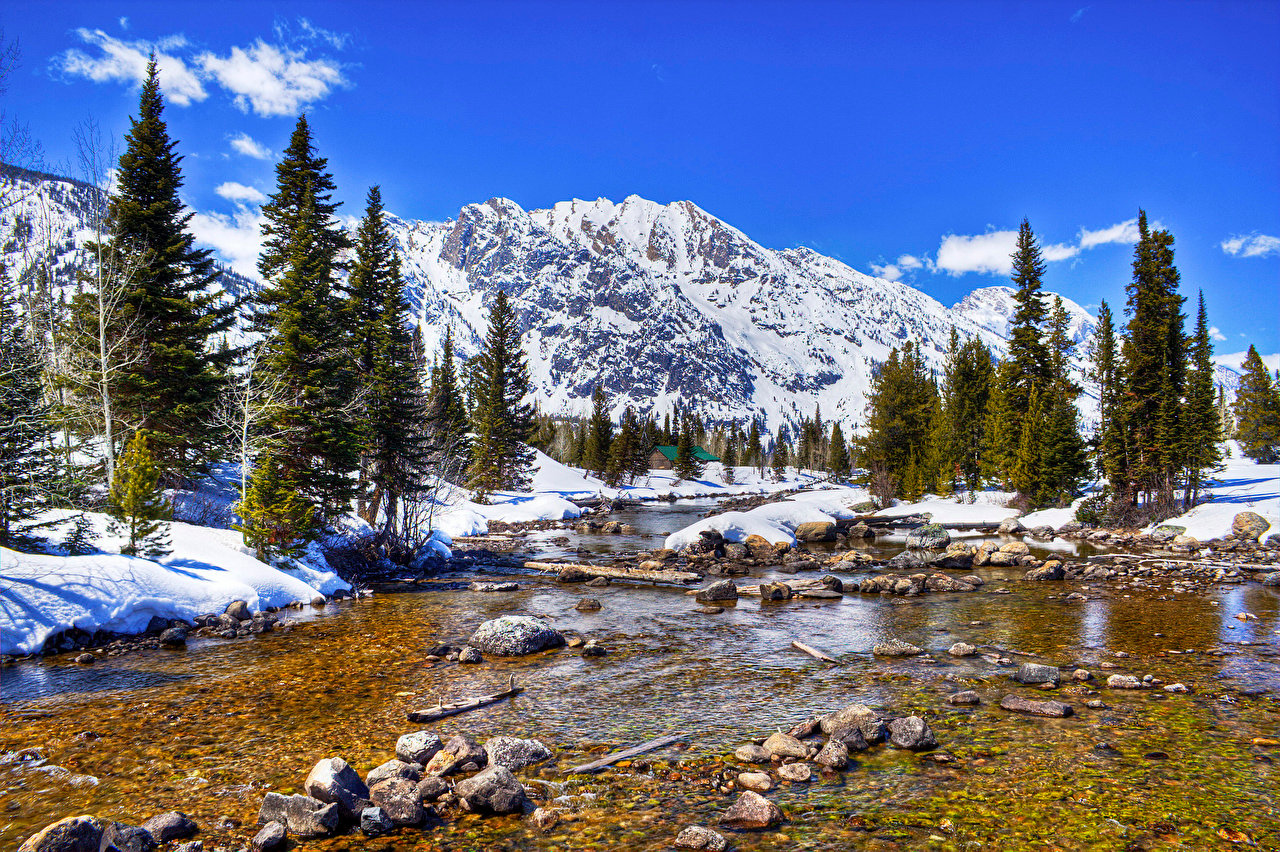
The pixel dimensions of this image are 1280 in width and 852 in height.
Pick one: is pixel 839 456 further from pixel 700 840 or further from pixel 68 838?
pixel 68 838

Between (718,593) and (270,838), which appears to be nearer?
(270,838)

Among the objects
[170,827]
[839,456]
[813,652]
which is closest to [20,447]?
[170,827]

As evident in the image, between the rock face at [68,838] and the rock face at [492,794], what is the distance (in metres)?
3.29

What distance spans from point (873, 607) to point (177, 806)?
52.8 ft

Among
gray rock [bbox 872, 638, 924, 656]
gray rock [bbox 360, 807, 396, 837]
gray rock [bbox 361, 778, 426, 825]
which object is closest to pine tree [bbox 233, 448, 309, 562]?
gray rock [bbox 361, 778, 426, 825]

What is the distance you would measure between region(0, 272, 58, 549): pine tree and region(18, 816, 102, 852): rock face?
1244 centimetres

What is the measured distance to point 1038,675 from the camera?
33.2 feet

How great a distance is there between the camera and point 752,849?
18.7 feet

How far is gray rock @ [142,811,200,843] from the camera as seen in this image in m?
5.90

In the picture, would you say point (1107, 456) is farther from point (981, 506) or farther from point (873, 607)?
point (873, 607)

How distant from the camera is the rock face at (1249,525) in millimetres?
25969

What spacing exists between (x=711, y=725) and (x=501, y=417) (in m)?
51.1

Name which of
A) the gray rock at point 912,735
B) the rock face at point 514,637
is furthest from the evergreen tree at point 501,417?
the gray rock at point 912,735

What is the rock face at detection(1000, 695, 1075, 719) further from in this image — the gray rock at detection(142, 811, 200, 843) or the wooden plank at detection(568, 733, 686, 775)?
the gray rock at detection(142, 811, 200, 843)
